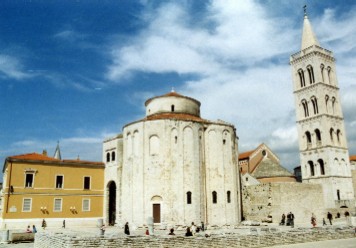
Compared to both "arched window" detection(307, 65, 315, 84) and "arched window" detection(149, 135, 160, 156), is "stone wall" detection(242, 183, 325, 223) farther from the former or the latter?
"arched window" detection(307, 65, 315, 84)

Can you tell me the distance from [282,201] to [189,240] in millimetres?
20815

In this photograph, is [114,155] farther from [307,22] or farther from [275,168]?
[307,22]

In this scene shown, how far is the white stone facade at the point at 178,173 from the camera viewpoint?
95.8ft

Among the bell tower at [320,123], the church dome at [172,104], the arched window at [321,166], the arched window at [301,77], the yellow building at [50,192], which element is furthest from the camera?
the arched window at [301,77]

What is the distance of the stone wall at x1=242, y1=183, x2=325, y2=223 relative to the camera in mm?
33375

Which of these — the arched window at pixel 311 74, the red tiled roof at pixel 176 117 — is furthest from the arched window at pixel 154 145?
the arched window at pixel 311 74

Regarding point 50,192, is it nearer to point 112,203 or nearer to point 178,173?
point 112,203

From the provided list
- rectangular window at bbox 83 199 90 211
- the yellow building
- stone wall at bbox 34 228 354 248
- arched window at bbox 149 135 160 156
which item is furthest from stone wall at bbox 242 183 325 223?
rectangular window at bbox 83 199 90 211

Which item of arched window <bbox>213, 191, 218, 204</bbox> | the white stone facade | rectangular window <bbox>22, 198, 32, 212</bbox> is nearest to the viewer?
the white stone facade

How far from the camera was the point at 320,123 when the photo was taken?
153 ft

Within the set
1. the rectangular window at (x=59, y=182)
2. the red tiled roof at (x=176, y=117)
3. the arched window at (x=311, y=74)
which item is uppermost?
the arched window at (x=311, y=74)

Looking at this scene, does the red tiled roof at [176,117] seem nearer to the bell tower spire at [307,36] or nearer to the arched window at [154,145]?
the arched window at [154,145]

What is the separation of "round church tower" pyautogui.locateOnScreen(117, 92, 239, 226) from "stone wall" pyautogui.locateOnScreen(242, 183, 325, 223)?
14.1 feet

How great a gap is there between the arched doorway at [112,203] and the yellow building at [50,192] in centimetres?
106
